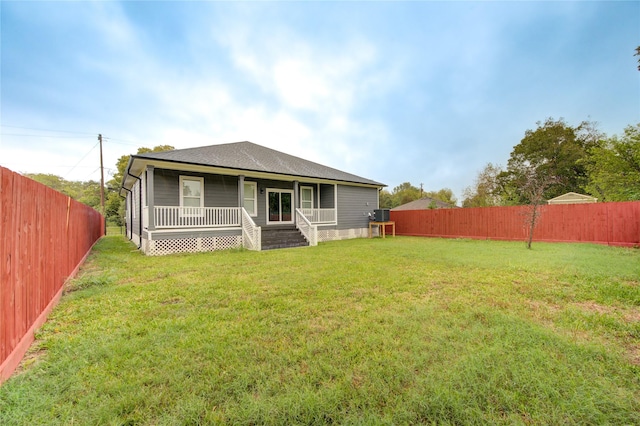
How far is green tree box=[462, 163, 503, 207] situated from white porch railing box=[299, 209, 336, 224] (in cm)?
2254

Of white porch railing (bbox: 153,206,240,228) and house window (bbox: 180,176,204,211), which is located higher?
house window (bbox: 180,176,204,211)

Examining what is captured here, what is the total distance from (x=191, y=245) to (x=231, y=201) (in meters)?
2.71

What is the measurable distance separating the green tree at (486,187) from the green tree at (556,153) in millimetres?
930

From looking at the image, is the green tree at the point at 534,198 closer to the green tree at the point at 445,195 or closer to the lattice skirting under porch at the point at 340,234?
the lattice skirting under porch at the point at 340,234

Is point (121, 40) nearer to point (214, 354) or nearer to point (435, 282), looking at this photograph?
point (214, 354)

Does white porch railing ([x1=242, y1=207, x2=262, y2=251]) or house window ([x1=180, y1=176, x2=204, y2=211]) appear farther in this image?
house window ([x1=180, y1=176, x2=204, y2=211])

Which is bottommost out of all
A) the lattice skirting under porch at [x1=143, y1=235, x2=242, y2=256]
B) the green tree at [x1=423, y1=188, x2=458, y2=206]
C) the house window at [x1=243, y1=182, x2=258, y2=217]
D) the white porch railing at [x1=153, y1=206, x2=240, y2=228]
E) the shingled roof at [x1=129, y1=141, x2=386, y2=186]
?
the lattice skirting under porch at [x1=143, y1=235, x2=242, y2=256]

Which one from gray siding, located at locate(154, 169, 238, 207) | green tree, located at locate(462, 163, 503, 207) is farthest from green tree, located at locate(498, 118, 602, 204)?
→ gray siding, located at locate(154, 169, 238, 207)

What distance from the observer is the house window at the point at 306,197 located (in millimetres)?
13828

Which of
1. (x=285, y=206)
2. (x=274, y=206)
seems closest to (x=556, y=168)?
(x=285, y=206)

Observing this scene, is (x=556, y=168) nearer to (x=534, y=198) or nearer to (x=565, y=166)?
(x=565, y=166)

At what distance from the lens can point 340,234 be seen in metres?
14.1

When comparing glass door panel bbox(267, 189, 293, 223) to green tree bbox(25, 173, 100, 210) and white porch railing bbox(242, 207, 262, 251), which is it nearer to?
white porch railing bbox(242, 207, 262, 251)

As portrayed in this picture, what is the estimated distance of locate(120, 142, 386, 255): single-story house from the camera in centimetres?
898
